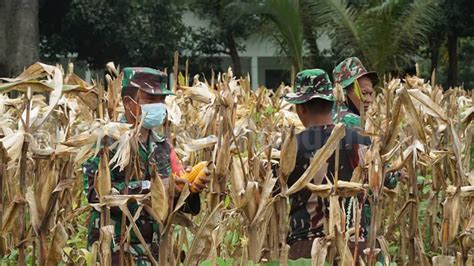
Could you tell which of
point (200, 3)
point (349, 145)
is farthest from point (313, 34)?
point (349, 145)

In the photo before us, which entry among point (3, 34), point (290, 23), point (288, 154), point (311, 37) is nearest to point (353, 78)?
point (288, 154)

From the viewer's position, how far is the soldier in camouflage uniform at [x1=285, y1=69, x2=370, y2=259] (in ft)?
9.10

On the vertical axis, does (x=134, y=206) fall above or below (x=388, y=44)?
below

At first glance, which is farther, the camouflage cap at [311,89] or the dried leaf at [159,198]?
the camouflage cap at [311,89]

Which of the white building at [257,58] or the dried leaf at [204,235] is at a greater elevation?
the white building at [257,58]

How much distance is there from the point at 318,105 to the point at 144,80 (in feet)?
1.78

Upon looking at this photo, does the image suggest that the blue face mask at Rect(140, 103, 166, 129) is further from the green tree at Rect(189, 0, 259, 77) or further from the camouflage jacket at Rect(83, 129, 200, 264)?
the green tree at Rect(189, 0, 259, 77)

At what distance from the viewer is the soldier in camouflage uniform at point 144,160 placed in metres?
2.66

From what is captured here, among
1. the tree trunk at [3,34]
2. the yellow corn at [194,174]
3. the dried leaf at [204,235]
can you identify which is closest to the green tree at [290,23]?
the tree trunk at [3,34]

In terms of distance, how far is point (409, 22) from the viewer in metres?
14.0

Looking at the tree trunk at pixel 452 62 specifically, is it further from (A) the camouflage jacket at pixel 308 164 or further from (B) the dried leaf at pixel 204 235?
(B) the dried leaf at pixel 204 235

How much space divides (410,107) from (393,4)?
1178 cm

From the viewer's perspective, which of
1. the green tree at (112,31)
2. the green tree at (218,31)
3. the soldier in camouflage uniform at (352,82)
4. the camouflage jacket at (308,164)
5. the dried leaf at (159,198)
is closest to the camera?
the dried leaf at (159,198)

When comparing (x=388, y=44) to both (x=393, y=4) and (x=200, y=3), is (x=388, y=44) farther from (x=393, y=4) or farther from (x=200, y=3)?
(x=200, y=3)
